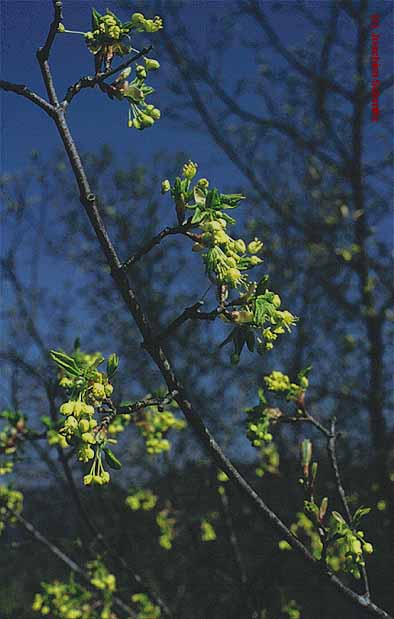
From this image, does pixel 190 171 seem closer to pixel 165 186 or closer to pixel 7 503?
pixel 165 186

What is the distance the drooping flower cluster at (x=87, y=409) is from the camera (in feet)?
4.23

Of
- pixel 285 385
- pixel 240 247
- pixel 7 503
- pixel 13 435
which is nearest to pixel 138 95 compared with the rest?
pixel 240 247

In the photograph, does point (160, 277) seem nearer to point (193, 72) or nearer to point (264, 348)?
point (193, 72)

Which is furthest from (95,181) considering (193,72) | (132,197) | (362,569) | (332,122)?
(362,569)

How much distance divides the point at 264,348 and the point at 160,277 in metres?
6.29

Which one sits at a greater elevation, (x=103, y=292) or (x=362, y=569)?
(x=103, y=292)

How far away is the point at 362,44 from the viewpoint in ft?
16.8

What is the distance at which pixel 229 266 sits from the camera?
1365mm

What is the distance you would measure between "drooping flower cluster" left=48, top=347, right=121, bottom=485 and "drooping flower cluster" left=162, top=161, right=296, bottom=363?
0.27 meters

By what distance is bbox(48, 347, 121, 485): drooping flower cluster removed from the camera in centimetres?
129

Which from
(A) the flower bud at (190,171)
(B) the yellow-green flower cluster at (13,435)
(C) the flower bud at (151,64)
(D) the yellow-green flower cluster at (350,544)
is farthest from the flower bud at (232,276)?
(B) the yellow-green flower cluster at (13,435)

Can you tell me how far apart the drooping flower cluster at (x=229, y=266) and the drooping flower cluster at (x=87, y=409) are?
0.27 meters

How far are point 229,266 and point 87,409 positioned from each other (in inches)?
15.4

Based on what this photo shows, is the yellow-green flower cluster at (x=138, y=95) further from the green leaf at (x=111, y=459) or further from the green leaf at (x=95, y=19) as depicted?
the green leaf at (x=111, y=459)
